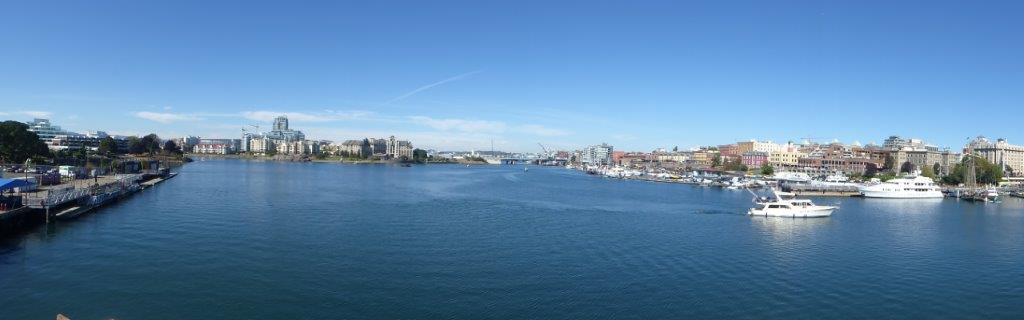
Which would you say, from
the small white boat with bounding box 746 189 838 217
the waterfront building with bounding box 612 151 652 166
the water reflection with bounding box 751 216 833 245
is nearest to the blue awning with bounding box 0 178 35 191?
the water reflection with bounding box 751 216 833 245

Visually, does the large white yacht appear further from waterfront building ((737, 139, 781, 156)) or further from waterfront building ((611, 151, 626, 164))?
waterfront building ((611, 151, 626, 164))

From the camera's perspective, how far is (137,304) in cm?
802

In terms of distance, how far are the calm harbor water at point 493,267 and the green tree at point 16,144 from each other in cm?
2053

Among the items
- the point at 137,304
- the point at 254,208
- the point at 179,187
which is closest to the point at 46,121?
the point at 179,187

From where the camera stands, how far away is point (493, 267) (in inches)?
420

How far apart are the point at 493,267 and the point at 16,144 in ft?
113

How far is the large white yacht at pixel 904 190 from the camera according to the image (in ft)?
103

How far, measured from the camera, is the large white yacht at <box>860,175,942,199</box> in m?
31.4

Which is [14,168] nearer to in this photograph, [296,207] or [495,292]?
[296,207]

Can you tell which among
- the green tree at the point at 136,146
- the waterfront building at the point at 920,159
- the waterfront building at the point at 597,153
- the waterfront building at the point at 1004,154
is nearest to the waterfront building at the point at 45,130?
the green tree at the point at 136,146

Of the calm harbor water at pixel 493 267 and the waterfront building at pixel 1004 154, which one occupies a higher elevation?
the waterfront building at pixel 1004 154

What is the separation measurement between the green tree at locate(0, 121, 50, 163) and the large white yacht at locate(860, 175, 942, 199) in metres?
44.7

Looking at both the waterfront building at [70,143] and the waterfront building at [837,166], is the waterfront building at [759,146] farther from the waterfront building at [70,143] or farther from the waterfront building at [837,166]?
the waterfront building at [70,143]

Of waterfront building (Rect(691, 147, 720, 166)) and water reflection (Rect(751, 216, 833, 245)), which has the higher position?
waterfront building (Rect(691, 147, 720, 166))
